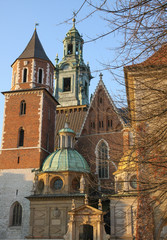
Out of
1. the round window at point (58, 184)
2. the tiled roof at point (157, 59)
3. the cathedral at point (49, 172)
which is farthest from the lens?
the round window at point (58, 184)

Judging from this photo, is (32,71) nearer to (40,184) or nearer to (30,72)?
(30,72)

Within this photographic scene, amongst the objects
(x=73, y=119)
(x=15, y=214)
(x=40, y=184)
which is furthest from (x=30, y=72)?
(x=15, y=214)

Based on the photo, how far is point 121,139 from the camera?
94.6ft

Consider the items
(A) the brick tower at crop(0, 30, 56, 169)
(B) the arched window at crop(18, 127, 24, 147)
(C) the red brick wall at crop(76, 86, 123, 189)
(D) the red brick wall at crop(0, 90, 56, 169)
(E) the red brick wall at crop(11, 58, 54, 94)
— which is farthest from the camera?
(C) the red brick wall at crop(76, 86, 123, 189)

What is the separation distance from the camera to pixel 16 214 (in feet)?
84.0

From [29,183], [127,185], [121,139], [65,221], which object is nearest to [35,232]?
[65,221]

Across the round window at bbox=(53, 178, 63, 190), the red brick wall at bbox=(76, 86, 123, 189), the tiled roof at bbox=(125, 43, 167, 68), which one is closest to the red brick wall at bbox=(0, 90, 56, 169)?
the round window at bbox=(53, 178, 63, 190)

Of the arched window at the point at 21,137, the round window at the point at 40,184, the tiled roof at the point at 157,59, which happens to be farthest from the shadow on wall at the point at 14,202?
the tiled roof at the point at 157,59

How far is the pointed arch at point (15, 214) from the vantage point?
2537 centimetres

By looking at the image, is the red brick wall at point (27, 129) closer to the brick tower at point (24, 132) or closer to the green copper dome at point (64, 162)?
the brick tower at point (24, 132)

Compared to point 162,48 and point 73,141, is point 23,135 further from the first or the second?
point 162,48

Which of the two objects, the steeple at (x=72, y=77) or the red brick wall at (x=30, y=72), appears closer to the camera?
the red brick wall at (x=30, y=72)

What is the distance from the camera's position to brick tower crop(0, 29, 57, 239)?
2564cm

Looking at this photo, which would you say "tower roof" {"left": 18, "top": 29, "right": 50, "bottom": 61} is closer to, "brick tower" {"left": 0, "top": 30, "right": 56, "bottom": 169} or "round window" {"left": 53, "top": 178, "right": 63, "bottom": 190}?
"brick tower" {"left": 0, "top": 30, "right": 56, "bottom": 169}
